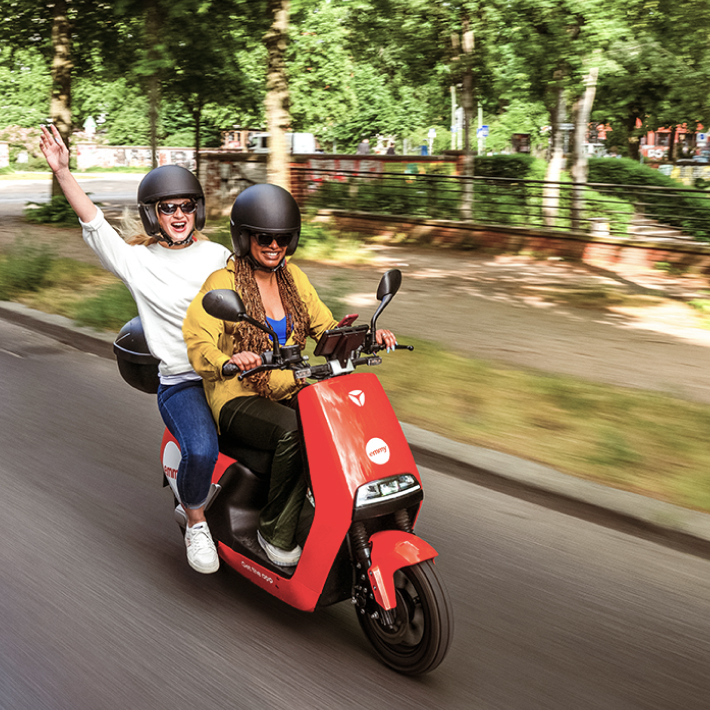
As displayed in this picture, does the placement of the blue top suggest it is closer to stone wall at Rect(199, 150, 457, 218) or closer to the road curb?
the road curb

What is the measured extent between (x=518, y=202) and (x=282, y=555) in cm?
1431

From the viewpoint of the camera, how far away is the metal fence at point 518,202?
568 inches

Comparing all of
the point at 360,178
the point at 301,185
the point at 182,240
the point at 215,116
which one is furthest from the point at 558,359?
the point at 215,116

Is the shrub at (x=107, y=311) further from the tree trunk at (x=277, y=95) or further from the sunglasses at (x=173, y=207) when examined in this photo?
the sunglasses at (x=173, y=207)

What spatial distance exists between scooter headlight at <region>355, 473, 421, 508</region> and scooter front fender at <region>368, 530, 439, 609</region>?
0.16 meters

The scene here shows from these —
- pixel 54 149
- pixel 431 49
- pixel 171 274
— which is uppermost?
pixel 431 49

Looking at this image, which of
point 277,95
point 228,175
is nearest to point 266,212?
point 277,95

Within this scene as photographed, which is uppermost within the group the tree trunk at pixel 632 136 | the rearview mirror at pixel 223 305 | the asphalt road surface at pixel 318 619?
the tree trunk at pixel 632 136

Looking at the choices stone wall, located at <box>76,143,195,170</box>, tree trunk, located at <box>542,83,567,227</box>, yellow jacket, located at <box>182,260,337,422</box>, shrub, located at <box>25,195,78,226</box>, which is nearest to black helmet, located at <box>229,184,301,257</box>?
yellow jacket, located at <box>182,260,337,422</box>

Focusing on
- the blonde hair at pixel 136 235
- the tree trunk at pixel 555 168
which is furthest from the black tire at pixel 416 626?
the tree trunk at pixel 555 168

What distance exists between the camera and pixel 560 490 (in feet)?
15.5

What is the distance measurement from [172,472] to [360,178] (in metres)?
16.1

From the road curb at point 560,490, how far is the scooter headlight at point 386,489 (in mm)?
1845

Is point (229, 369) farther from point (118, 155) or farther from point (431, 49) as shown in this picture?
point (118, 155)
